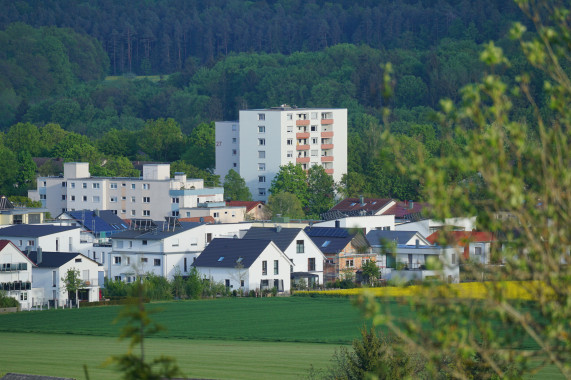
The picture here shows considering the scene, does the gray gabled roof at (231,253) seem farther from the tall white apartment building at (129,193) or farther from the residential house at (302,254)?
the tall white apartment building at (129,193)

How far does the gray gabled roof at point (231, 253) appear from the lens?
56156 millimetres

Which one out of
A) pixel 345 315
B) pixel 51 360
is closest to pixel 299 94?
pixel 345 315

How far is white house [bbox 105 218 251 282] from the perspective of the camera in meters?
58.6

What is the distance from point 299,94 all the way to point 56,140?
40.3 m

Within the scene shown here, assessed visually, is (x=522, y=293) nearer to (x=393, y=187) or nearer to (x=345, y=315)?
(x=345, y=315)

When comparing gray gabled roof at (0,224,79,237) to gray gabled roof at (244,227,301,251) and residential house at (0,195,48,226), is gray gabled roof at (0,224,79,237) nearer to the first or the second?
residential house at (0,195,48,226)

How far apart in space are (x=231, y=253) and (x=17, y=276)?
975cm

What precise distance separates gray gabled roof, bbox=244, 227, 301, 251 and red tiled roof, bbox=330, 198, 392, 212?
48.6 feet

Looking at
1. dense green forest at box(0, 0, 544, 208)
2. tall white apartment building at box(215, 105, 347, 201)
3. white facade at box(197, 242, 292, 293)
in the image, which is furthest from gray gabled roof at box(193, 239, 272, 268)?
tall white apartment building at box(215, 105, 347, 201)

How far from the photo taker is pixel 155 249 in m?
58.8

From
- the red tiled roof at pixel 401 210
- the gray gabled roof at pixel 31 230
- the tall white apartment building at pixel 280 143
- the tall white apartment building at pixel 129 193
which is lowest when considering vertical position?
the gray gabled roof at pixel 31 230

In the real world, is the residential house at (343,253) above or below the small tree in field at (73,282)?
above

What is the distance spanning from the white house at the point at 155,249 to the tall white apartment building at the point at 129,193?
53.4 ft

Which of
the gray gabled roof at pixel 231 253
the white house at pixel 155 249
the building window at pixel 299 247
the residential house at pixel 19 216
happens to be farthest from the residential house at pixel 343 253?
the residential house at pixel 19 216
